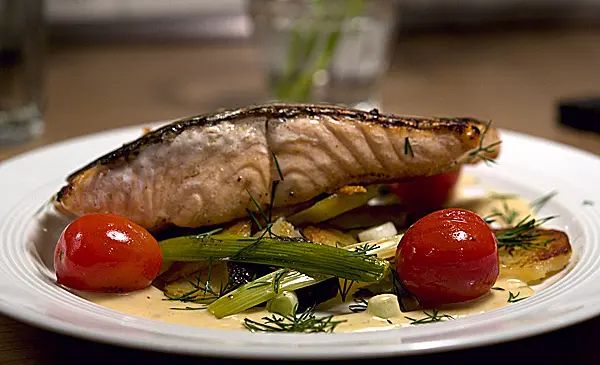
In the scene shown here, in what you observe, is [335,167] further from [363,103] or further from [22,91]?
[22,91]

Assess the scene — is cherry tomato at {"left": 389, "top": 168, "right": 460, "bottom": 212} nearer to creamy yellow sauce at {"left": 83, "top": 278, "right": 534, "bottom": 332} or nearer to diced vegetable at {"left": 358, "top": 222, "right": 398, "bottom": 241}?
diced vegetable at {"left": 358, "top": 222, "right": 398, "bottom": 241}

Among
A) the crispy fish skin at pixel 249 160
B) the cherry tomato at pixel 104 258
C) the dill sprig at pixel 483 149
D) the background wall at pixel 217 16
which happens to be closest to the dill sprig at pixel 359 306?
the crispy fish skin at pixel 249 160

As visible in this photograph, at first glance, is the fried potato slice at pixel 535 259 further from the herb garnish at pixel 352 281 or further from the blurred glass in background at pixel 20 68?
the blurred glass in background at pixel 20 68

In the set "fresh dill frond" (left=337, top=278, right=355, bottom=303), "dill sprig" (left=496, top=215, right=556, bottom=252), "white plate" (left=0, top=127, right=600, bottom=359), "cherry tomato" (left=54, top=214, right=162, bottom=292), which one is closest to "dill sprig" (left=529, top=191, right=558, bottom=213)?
"white plate" (left=0, top=127, right=600, bottom=359)

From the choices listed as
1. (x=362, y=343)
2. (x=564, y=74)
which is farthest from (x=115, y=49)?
(x=362, y=343)

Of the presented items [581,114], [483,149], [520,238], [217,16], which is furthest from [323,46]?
[217,16]
